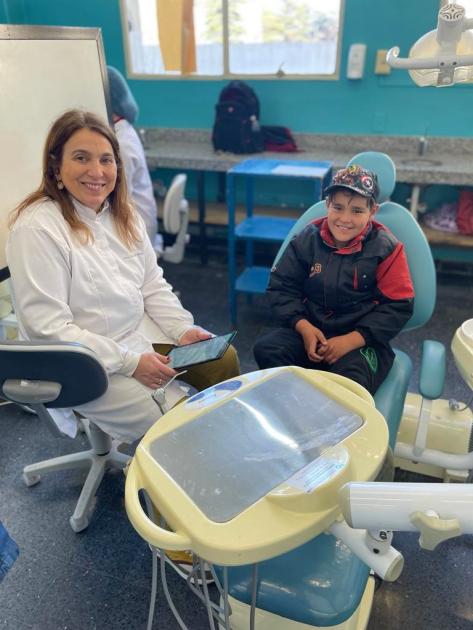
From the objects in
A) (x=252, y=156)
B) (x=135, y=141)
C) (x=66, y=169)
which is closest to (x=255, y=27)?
(x=252, y=156)

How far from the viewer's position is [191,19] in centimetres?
336

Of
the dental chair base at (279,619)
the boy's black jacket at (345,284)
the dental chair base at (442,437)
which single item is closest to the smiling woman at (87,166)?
the boy's black jacket at (345,284)

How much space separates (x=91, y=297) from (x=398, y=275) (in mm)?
891

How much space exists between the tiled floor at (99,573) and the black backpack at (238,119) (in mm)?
2173

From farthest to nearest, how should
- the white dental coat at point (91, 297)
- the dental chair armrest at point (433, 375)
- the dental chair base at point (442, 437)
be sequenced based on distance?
the dental chair base at point (442, 437) < the dental chair armrest at point (433, 375) < the white dental coat at point (91, 297)

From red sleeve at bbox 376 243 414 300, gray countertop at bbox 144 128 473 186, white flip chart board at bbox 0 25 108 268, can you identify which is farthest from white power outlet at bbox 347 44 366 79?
red sleeve at bbox 376 243 414 300

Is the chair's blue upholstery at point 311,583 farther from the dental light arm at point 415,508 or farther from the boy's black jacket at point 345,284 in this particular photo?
the boy's black jacket at point 345,284

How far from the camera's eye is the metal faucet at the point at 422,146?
309 centimetres

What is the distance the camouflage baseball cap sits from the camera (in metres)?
1.46

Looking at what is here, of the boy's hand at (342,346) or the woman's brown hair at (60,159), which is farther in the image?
the boy's hand at (342,346)

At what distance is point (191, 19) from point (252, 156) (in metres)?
1.03

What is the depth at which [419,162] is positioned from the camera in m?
2.98

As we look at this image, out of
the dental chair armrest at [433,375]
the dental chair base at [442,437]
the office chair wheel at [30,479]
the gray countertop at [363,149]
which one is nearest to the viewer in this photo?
the dental chair armrest at [433,375]

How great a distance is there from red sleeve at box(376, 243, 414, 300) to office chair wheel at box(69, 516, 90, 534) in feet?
3.84
